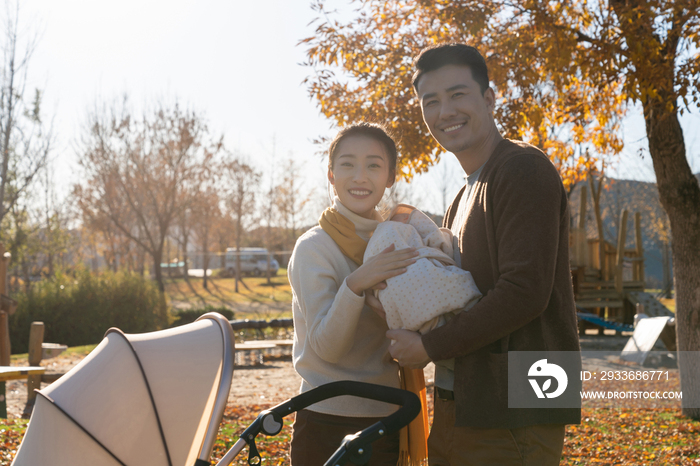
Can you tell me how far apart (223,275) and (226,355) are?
42.8 m

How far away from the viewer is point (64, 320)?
52.4ft

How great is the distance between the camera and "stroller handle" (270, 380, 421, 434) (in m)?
1.84

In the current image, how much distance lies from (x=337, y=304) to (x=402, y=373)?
0.54 meters

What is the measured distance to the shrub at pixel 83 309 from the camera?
1570cm

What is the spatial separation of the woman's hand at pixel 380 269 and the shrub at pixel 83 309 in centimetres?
1509

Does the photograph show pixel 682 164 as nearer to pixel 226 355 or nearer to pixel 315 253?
pixel 315 253

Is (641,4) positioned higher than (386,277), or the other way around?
(641,4)

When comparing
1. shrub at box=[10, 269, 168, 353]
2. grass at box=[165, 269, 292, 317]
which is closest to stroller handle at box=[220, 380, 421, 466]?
shrub at box=[10, 269, 168, 353]

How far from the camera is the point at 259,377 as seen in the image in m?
12.2

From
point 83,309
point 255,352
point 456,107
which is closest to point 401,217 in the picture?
point 456,107

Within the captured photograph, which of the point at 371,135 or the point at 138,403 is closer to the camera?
the point at 138,403

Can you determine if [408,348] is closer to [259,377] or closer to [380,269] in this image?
[380,269]

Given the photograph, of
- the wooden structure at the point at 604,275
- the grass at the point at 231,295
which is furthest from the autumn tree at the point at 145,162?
the wooden structure at the point at 604,275

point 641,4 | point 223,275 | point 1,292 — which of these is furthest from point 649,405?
point 223,275
